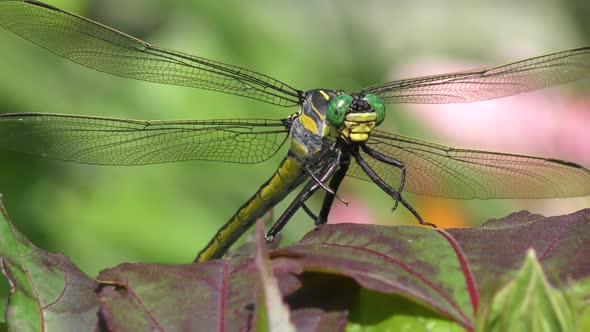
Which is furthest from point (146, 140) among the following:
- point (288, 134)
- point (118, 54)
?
point (288, 134)

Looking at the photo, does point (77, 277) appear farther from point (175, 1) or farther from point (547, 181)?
point (175, 1)

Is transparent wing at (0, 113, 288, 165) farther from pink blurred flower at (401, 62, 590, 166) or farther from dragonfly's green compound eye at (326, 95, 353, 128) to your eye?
pink blurred flower at (401, 62, 590, 166)

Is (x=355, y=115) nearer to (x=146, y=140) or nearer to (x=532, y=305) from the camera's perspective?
(x=146, y=140)

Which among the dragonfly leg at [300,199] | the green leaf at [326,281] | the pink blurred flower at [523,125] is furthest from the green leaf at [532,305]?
the pink blurred flower at [523,125]

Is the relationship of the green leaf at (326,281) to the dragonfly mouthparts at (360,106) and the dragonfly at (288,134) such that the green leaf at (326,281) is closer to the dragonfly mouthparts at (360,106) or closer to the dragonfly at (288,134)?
the dragonfly at (288,134)

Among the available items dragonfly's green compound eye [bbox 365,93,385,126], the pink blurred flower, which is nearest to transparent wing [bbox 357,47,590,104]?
dragonfly's green compound eye [bbox 365,93,385,126]

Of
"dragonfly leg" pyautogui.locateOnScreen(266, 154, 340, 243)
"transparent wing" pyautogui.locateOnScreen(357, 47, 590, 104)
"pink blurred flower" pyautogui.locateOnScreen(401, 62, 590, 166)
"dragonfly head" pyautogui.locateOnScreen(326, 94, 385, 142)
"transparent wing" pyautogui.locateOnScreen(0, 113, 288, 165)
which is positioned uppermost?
"pink blurred flower" pyautogui.locateOnScreen(401, 62, 590, 166)

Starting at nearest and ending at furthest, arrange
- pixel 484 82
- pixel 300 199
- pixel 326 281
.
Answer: pixel 326 281
pixel 300 199
pixel 484 82
